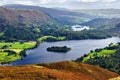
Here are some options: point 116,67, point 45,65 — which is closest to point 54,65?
point 45,65

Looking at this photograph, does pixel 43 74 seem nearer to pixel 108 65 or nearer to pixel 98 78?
pixel 98 78

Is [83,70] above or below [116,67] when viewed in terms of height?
above

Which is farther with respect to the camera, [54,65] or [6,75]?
[54,65]

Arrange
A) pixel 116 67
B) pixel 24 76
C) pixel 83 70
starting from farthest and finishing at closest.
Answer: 1. pixel 116 67
2. pixel 83 70
3. pixel 24 76

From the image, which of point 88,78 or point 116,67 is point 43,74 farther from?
point 116,67

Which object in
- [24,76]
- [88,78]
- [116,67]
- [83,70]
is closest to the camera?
[24,76]

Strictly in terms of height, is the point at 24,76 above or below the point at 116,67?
above

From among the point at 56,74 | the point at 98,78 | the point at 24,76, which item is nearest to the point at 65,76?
the point at 56,74

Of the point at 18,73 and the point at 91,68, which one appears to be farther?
the point at 91,68

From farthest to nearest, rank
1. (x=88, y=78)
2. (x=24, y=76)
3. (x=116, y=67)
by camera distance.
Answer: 1. (x=116, y=67)
2. (x=88, y=78)
3. (x=24, y=76)
